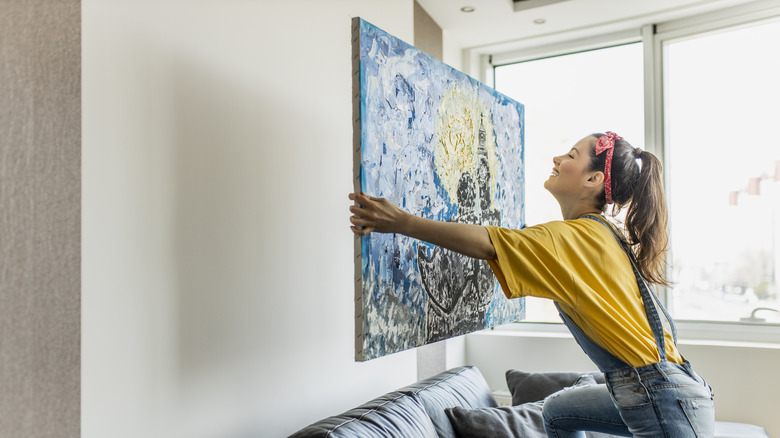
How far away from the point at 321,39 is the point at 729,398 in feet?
7.94

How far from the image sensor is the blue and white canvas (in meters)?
1.63

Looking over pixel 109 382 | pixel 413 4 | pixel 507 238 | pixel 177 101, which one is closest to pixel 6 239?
pixel 109 382

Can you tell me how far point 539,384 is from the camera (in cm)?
258

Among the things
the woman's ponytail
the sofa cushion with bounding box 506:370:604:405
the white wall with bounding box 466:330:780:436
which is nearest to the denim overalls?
the woman's ponytail

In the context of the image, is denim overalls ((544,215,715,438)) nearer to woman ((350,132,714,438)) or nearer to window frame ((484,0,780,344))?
woman ((350,132,714,438))

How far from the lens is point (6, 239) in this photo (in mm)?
1112

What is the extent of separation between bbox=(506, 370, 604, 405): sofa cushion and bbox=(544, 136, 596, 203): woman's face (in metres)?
1.00

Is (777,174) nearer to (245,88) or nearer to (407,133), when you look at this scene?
(407,133)

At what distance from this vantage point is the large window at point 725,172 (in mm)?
3049

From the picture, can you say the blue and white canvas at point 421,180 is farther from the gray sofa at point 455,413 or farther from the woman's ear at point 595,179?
the woman's ear at point 595,179

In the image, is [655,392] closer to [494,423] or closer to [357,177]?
[494,423]

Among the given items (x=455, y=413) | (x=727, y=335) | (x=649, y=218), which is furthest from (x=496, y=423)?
(x=727, y=335)

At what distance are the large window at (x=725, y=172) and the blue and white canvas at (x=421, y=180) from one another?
1.29 metres

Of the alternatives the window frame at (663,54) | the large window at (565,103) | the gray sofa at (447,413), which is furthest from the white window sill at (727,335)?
the gray sofa at (447,413)
